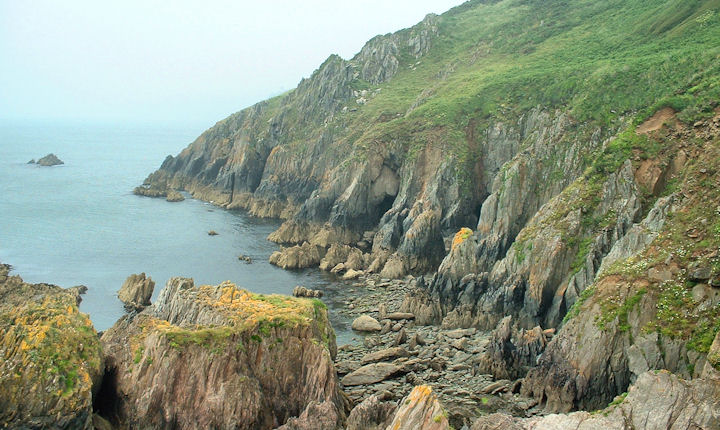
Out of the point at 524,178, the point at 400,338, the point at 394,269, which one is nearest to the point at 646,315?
the point at 400,338

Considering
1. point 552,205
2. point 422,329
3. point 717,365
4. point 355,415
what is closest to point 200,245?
point 422,329

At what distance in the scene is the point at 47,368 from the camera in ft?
118

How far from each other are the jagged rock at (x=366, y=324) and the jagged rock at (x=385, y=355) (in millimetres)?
8574

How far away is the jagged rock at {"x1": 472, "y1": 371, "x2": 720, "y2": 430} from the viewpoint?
2903cm

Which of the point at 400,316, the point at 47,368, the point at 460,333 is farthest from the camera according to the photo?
the point at 400,316

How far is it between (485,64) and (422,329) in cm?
7816

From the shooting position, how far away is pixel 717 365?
104ft

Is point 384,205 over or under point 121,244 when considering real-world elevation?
under

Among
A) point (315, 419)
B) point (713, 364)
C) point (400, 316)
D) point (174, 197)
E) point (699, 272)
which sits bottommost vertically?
point (400, 316)

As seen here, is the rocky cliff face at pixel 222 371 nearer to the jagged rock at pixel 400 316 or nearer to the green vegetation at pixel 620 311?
the green vegetation at pixel 620 311

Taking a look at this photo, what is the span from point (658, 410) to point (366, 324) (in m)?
Result: 34.9

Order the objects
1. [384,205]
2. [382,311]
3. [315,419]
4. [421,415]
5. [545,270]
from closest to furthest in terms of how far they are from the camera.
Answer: [421,415] < [315,419] < [545,270] < [382,311] < [384,205]

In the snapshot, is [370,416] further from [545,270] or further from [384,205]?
[384,205]

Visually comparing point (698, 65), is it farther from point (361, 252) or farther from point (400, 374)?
point (400, 374)
